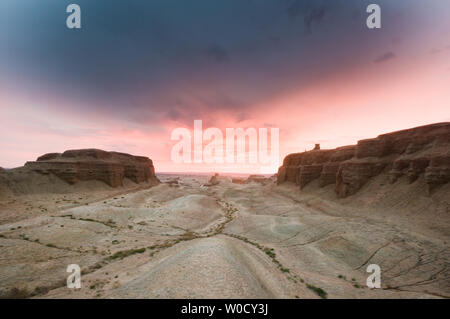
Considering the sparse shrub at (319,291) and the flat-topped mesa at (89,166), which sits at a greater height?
the flat-topped mesa at (89,166)

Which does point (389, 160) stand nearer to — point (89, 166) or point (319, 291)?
point (319, 291)

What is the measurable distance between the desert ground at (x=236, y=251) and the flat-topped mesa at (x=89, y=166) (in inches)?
891

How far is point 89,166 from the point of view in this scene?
69875 mm

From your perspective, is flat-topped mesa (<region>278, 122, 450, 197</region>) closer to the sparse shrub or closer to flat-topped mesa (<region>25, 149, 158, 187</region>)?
the sparse shrub

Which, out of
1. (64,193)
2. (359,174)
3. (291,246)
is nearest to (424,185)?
(359,174)

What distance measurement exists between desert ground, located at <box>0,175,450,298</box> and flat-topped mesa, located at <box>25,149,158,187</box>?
22636mm

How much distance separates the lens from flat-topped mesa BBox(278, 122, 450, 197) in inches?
1258

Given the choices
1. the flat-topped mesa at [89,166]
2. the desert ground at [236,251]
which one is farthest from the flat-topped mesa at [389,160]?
the flat-topped mesa at [89,166]

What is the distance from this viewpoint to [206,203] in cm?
5519

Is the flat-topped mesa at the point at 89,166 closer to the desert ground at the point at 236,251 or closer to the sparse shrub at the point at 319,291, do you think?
the desert ground at the point at 236,251

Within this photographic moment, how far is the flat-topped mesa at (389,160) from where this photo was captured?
105ft

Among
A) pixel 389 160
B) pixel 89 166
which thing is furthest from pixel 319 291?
pixel 89 166

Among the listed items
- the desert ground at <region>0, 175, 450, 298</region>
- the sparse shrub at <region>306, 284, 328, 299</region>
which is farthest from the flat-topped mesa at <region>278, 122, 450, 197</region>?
the sparse shrub at <region>306, 284, 328, 299</region>
